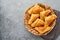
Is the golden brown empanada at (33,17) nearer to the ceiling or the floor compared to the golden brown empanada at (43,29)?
nearer to the ceiling

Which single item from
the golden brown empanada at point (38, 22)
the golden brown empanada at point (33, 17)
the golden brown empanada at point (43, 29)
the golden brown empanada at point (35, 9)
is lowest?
the golden brown empanada at point (43, 29)

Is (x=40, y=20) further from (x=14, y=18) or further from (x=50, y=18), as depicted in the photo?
(x=14, y=18)

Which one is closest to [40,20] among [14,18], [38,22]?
[38,22]

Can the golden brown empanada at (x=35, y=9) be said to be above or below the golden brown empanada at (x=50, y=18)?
above

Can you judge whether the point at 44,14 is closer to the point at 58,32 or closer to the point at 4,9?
the point at 58,32

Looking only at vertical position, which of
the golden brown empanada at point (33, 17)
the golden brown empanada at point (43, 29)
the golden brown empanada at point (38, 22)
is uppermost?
the golden brown empanada at point (33, 17)

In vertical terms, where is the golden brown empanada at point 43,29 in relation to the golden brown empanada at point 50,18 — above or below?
below
